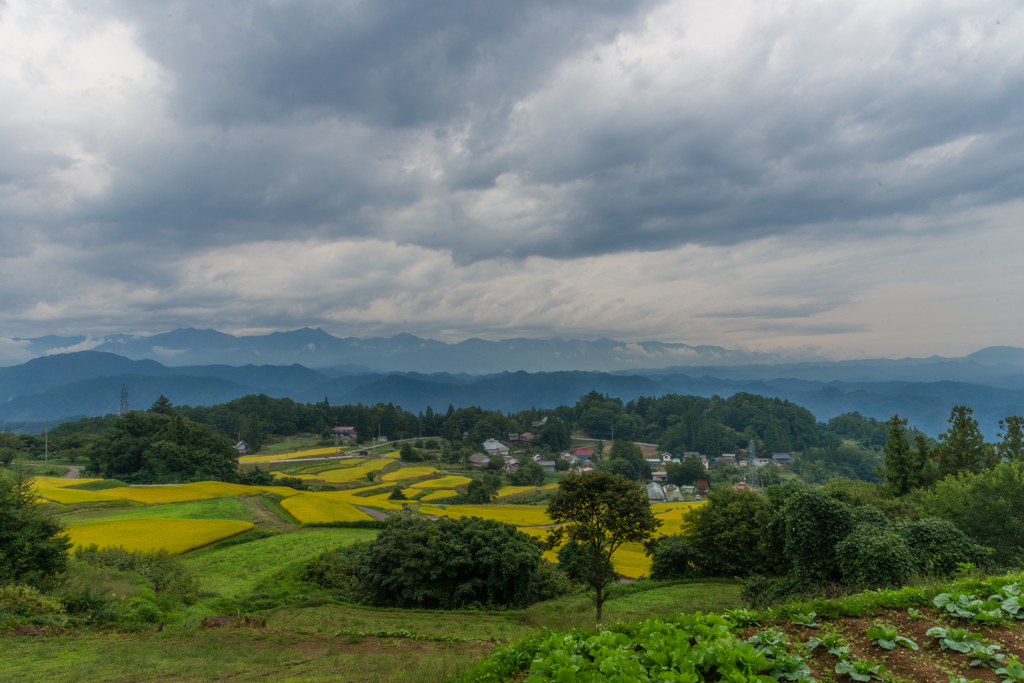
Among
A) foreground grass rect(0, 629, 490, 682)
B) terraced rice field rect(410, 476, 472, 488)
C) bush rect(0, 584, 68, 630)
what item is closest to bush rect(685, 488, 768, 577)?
foreground grass rect(0, 629, 490, 682)

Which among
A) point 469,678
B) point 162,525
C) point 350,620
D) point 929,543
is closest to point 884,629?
point 469,678

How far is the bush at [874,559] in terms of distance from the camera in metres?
10.5

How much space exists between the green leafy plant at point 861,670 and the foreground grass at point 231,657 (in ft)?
15.5

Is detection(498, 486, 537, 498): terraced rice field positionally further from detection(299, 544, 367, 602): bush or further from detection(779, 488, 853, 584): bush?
detection(779, 488, 853, 584): bush

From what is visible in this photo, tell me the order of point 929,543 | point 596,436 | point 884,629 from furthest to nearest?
point 596,436, point 929,543, point 884,629

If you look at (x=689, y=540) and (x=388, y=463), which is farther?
(x=388, y=463)

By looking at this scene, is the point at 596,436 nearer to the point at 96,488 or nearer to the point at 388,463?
the point at 388,463

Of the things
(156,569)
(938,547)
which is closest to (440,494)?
(156,569)

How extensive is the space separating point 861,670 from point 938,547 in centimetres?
1088

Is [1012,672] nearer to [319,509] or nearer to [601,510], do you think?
[601,510]

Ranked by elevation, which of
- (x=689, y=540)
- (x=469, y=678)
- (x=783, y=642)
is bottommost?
(x=689, y=540)

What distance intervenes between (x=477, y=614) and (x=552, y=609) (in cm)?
258

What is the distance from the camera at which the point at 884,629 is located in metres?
4.83

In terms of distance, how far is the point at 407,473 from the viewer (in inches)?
2785
